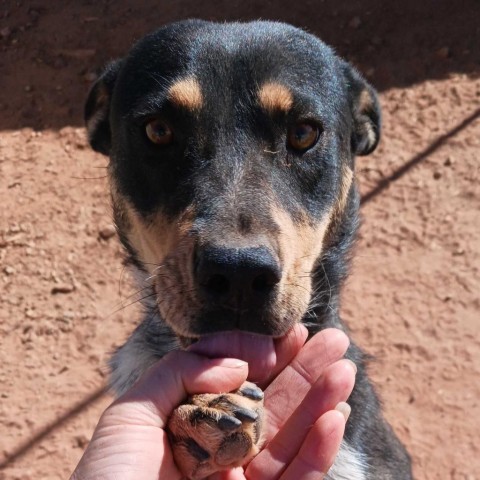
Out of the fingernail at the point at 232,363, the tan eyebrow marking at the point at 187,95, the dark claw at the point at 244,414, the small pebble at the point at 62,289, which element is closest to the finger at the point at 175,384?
the fingernail at the point at 232,363

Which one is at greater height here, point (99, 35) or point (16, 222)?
point (99, 35)

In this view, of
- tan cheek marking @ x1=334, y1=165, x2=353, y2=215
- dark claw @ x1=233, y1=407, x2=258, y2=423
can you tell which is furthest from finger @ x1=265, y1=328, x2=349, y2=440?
tan cheek marking @ x1=334, y1=165, x2=353, y2=215

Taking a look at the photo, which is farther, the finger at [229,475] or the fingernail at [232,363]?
the finger at [229,475]

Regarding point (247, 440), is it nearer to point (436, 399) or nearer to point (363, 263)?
point (436, 399)

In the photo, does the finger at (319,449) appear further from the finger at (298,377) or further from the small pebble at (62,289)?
the small pebble at (62,289)

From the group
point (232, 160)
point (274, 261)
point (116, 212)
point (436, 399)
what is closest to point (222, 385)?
point (274, 261)

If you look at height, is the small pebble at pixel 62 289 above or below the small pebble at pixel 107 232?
below
